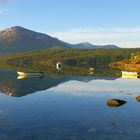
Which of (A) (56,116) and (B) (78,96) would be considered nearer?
(A) (56,116)

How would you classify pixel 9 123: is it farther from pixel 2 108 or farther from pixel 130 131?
pixel 130 131

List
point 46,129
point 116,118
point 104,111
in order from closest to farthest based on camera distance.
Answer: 1. point 46,129
2. point 116,118
3. point 104,111

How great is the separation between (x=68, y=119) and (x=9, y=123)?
10915 millimetres

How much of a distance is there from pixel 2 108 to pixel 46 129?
21191mm

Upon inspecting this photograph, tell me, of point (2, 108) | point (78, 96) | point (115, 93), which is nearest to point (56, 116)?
point (2, 108)

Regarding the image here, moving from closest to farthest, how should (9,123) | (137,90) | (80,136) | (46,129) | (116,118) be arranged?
1. (80,136)
2. (46,129)
3. (9,123)
4. (116,118)
5. (137,90)

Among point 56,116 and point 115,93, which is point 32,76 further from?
point 56,116

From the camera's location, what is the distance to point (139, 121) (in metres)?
60.3

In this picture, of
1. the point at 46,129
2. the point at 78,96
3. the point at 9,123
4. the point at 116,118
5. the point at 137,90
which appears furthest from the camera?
A: the point at 137,90

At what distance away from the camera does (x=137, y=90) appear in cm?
10269

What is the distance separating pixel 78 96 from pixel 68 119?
2816 cm

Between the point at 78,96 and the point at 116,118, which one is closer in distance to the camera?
the point at 116,118

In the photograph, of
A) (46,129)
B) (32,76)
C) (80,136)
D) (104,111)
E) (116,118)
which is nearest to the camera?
(80,136)

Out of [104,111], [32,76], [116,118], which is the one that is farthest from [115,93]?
[32,76]
